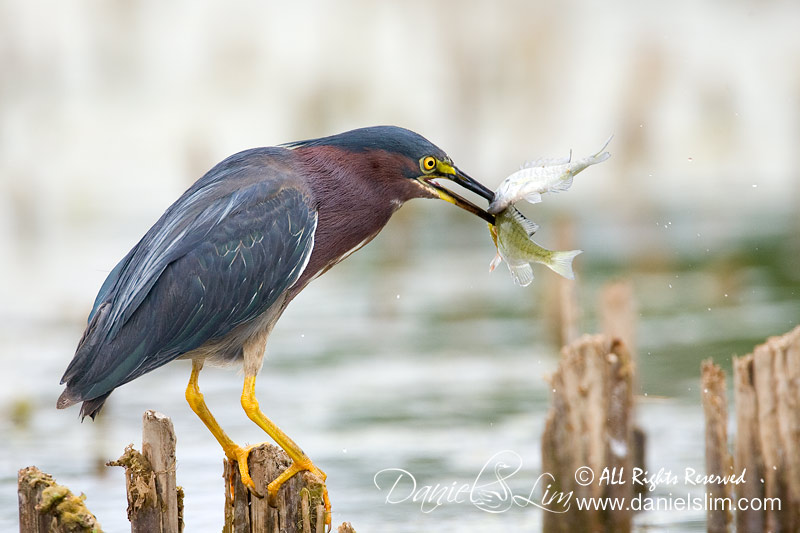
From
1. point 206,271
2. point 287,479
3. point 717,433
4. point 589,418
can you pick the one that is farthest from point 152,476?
point 717,433

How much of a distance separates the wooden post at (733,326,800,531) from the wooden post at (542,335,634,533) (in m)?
0.78

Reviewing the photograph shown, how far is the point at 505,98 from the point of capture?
54.4 feet

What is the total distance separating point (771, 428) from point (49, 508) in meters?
3.77

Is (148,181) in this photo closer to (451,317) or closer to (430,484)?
(451,317)

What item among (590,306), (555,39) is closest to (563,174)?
(590,306)

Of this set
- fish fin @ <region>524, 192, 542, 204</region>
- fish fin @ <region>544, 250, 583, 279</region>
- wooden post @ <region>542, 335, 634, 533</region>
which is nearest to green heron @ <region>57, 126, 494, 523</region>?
fish fin @ <region>524, 192, 542, 204</region>

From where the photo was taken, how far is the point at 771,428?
20.3 ft

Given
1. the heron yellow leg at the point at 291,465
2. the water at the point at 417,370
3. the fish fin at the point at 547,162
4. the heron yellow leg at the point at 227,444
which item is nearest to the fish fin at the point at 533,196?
the fish fin at the point at 547,162

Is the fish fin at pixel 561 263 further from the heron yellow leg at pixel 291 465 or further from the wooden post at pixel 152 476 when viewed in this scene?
the wooden post at pixel 152 476

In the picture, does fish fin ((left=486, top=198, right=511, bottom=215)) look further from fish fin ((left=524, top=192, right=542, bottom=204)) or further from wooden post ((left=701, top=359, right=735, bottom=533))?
wooden post ((left=701, top=359, right=735, bottom=533))

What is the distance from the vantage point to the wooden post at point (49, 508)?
423 cm

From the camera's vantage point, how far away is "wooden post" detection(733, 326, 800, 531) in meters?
6.09

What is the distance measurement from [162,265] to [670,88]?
13605mm

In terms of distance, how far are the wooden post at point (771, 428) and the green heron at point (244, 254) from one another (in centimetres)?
190
